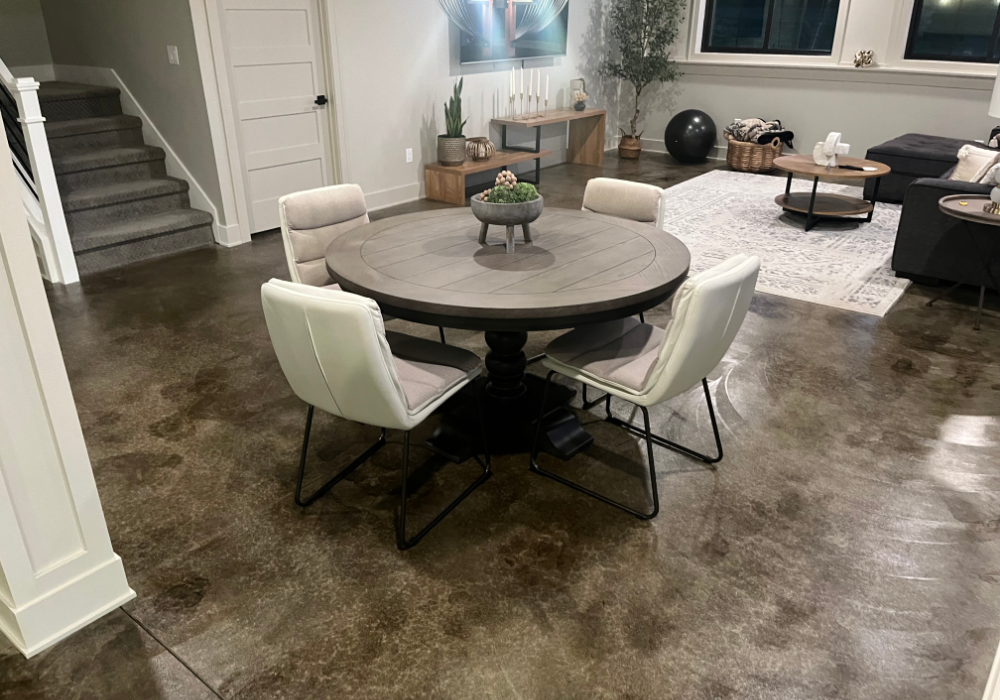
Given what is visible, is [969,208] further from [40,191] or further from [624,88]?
[624,88]

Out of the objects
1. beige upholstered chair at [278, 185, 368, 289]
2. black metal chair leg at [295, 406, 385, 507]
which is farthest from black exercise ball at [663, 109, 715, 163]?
black metal chair leg at [295, 406, 385, 507]

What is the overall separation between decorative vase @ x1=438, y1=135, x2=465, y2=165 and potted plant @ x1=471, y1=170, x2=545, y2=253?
12.2 feet

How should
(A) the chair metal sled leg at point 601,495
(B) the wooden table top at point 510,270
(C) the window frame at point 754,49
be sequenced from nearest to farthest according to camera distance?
(B) the wooden table top at point 510,270, (A) the chair metal sled leg at point 601,495, (C) the window frame at point 754,49

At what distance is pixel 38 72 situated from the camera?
19.4 ft

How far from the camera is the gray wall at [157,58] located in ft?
15.8

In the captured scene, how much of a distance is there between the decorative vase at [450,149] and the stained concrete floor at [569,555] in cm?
329

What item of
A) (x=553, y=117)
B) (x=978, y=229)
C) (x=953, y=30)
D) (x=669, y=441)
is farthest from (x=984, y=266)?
(x=953, y=30)

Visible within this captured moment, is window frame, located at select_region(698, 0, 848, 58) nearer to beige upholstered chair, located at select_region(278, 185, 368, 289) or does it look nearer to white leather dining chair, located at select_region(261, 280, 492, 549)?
beige upholstered chair, located at select_region(278, 185, 368, 289)

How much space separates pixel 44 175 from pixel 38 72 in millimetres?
2447

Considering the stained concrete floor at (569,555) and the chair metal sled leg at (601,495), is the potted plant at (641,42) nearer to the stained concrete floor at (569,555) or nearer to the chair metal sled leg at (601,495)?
the stained concrete floor at (569,555)

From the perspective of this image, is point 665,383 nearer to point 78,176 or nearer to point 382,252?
point 382,252

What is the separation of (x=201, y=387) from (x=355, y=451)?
93cm

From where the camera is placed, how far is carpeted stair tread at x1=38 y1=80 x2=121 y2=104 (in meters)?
5.23

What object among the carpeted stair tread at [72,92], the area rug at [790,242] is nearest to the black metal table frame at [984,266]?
the area rug at [790,242]
